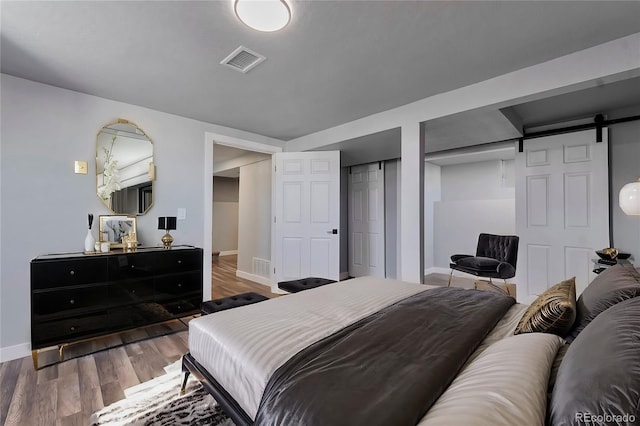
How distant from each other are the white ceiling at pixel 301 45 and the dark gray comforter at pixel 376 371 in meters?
1.75

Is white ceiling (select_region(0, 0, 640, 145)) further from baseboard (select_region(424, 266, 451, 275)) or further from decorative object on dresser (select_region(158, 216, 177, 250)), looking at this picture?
baseboard (select_region(424, 266, 451, 275))

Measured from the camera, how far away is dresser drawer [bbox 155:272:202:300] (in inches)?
109

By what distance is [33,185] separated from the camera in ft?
8.11

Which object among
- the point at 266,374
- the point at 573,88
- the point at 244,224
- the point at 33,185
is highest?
the point at 573,88

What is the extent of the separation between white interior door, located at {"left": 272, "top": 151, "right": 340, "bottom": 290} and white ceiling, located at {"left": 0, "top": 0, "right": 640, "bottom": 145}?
4.52 feet

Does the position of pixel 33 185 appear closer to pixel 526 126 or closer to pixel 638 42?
pixel 638 42

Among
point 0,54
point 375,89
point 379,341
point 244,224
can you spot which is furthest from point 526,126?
point 0,54

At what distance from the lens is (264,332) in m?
1.25

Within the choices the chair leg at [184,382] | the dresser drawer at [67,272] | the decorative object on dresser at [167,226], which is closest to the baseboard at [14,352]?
the dresser drawer at [67,272]

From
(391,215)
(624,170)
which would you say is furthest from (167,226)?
(624,170)

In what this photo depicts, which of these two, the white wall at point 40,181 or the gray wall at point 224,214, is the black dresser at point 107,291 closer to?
the white wall at point 40,181

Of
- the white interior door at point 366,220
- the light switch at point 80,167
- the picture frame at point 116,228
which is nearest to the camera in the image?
the light switch at point 80,167

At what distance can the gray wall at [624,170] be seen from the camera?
2903 mm

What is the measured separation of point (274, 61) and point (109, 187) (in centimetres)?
213
